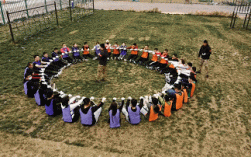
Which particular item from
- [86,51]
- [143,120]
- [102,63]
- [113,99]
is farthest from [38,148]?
[86,51]

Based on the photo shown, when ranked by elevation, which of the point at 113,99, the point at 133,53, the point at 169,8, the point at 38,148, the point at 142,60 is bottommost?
the point at 38,148

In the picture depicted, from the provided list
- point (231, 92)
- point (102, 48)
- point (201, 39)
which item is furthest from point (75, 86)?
point (201, 39)

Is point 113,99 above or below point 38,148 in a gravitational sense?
above

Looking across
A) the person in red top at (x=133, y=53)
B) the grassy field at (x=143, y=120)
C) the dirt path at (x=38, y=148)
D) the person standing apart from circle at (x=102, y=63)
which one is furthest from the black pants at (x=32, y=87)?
the person in red top at (x=133, y=53)

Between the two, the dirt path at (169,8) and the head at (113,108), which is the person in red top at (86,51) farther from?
the dirt path at (169,8)

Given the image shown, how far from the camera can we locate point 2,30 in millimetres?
18469

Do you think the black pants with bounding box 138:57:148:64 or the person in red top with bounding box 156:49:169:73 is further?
the black pants with bounding box 138:57:148:64

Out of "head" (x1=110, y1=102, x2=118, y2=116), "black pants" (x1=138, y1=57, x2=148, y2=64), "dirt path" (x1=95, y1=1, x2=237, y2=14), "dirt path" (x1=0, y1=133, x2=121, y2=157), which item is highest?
"dirt path" (x1=95, y1=1, x2=237, y2=14)

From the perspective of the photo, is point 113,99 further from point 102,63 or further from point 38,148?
point 38,148

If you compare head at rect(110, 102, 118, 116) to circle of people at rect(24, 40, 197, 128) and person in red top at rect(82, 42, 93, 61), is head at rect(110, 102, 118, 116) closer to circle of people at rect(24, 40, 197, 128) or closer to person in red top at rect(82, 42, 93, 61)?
circle of people at rect(24, 40, 197, 128)

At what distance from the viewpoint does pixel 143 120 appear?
7.45m

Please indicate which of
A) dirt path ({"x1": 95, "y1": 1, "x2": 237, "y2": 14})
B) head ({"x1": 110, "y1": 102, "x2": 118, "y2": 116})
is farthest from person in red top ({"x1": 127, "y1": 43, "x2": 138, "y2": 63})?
dirt path ({"x1": 95, "y1": 1, "x2": 237, "y2": 14})

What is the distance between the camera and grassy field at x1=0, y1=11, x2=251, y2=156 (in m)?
6.15

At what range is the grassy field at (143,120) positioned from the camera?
6.15m
